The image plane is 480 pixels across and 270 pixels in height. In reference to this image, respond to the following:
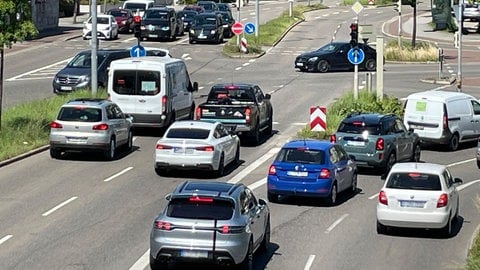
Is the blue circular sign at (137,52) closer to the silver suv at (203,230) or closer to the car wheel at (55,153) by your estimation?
the car wheel at (55,153)

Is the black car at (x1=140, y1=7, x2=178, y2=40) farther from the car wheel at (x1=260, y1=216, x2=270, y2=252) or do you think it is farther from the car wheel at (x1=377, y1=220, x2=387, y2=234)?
the car wheel at (x1=260, y1=216, x2=270, y2=252)

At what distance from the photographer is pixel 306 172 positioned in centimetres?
2639

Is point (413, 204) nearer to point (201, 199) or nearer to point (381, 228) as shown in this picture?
point (381, 228)

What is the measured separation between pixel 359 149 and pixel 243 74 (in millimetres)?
24705

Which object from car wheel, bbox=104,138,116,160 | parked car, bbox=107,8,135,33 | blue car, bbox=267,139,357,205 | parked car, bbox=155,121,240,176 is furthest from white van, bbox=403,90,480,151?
parked car, bbox=107,8,135,33

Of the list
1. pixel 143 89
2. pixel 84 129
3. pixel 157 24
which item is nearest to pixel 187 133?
pixel 84 129

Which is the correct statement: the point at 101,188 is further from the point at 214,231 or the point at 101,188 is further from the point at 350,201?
the point at 214,231

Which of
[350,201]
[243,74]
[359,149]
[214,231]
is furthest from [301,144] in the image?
[243,74]

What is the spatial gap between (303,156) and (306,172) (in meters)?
0.45

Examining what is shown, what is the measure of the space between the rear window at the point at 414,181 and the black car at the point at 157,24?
47.1 meters

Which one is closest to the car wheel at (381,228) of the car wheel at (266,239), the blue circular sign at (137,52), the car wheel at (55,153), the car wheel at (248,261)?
the car wheel at (266,239)

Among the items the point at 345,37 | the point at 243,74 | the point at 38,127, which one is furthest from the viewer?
the point at 345,37

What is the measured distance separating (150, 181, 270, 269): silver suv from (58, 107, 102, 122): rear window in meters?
12.4

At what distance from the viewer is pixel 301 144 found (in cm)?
2708
